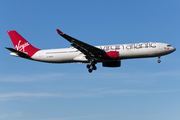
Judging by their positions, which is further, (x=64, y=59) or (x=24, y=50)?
(x=24, y=50)

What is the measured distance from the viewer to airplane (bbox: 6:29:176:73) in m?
50.0

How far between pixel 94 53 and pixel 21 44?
1596 centimetres

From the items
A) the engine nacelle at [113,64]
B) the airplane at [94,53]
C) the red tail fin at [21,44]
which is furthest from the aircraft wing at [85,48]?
the red tail fin at [21,44]

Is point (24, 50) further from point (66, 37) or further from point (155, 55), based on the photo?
point (155, 55)

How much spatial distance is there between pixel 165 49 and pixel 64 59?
1840cm

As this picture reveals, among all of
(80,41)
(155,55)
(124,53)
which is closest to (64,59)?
(80,41)

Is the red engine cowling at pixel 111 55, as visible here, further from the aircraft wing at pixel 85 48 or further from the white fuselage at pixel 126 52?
the aircraft wing at pixel 85 48

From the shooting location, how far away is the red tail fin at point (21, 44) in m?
55.8

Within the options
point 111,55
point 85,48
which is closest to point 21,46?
point 85,48

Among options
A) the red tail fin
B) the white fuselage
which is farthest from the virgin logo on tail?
the white fuselage

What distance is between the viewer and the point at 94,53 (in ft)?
169

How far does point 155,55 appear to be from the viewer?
166 feet

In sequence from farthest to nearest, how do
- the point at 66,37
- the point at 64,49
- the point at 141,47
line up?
1. the point at 64,49
2. the point at 141,47
3. the point at 66,37

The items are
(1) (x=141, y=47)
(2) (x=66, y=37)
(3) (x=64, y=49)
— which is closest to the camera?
(2) (x=66, y=37)
